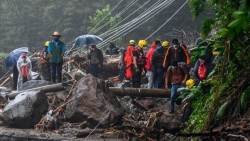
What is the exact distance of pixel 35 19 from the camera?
136 feet

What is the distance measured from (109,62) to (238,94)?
46.2 feet

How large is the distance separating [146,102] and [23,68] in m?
4.92

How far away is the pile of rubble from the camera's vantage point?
37.4 ft

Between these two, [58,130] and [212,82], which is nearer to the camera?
[212,82]

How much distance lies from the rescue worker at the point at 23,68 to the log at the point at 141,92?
3832 millimetres

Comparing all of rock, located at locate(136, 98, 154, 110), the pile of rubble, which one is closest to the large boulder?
the pile of rubble

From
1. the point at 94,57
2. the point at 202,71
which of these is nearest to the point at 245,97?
the point at 202,71

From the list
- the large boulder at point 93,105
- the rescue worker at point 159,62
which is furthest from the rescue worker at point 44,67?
the rescue worker at point 159,62

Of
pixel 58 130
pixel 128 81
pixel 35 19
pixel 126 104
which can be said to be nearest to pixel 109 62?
pixel 128 81

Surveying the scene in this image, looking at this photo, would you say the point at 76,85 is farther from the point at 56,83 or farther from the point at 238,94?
the point at 238,94

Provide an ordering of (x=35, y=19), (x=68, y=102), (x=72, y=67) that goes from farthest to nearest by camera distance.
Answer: (x=35, y=19) < (x=72, y=67) < (x=68, y=102)

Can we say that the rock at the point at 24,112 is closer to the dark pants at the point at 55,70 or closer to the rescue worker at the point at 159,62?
the dark pants at the point at 55,70

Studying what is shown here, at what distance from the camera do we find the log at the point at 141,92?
12562 mm

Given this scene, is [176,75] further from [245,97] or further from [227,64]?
[245,97]
